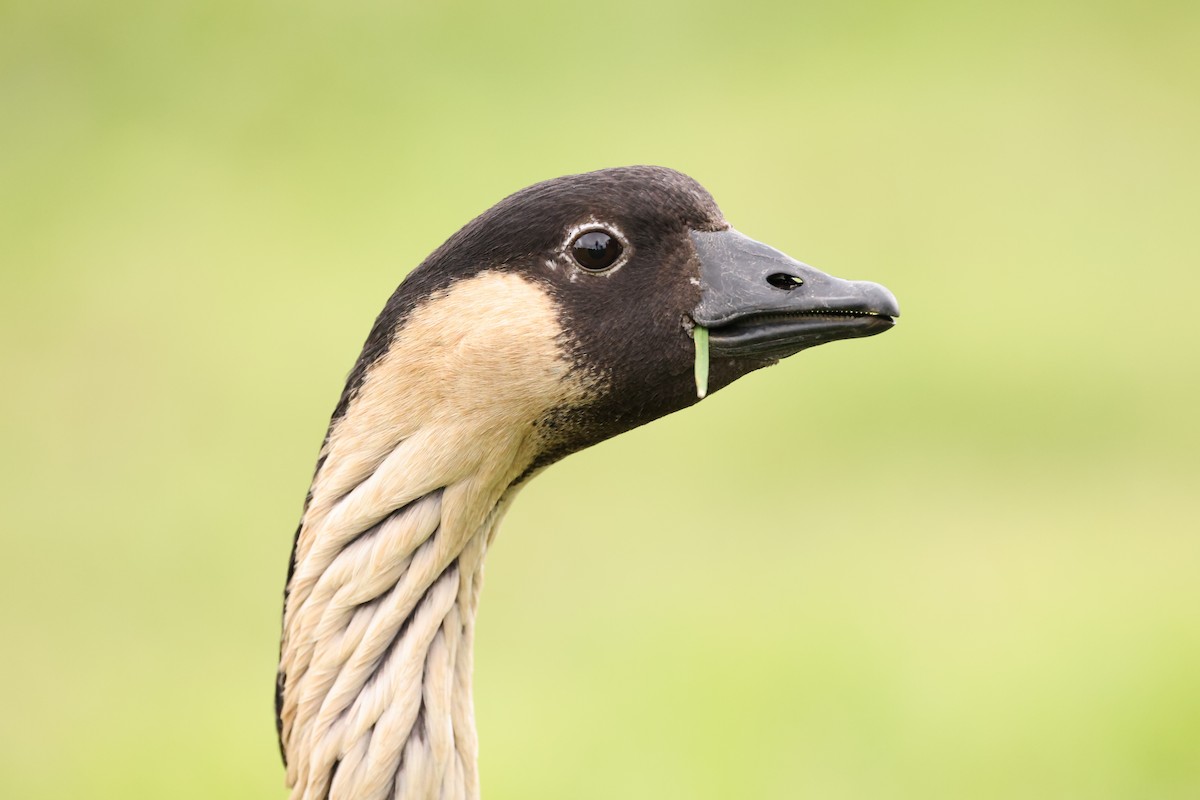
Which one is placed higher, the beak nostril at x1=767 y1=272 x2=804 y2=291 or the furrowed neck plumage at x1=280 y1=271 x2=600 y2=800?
the beak nostril at x1=767 y1=272 x2=804 y2=291

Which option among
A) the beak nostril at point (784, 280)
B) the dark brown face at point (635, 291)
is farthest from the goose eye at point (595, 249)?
the beak nostril at point (784, 280)

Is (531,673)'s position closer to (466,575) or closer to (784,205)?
(466,575)

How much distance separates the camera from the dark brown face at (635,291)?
2.52 m

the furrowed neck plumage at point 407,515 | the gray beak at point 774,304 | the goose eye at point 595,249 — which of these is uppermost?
the goose eye at point 595,249

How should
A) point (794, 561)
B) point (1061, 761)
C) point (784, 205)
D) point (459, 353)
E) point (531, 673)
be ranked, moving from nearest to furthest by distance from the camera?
point (459, 353), point (1061, 761), point (531, 673), point (794, 561), point (784, 205)

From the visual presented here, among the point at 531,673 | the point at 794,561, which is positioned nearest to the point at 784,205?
the point at 794,561

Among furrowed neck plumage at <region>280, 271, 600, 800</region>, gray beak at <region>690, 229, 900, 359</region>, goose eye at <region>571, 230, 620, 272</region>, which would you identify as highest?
goose eye at <region>571, 230, 620, 272</region>

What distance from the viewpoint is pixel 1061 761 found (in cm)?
547

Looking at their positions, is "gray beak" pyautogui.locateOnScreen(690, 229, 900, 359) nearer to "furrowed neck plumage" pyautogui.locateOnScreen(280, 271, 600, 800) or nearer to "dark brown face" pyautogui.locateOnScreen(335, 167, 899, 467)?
"dark brown face" pyautogui.locateOnScreen(335, 167, 899, 467)

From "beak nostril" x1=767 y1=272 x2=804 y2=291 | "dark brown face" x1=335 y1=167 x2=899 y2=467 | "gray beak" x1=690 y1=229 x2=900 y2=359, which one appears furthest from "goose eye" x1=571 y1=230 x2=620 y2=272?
"beak nostril" x1=767 y1=272 x2=804 y2=291

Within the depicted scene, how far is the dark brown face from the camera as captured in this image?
2516 millimetres

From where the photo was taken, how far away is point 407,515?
2.50m

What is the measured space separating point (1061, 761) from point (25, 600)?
4728 mm

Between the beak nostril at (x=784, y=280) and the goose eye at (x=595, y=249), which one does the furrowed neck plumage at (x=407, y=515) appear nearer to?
the goose eye at (x=595, y=249)
